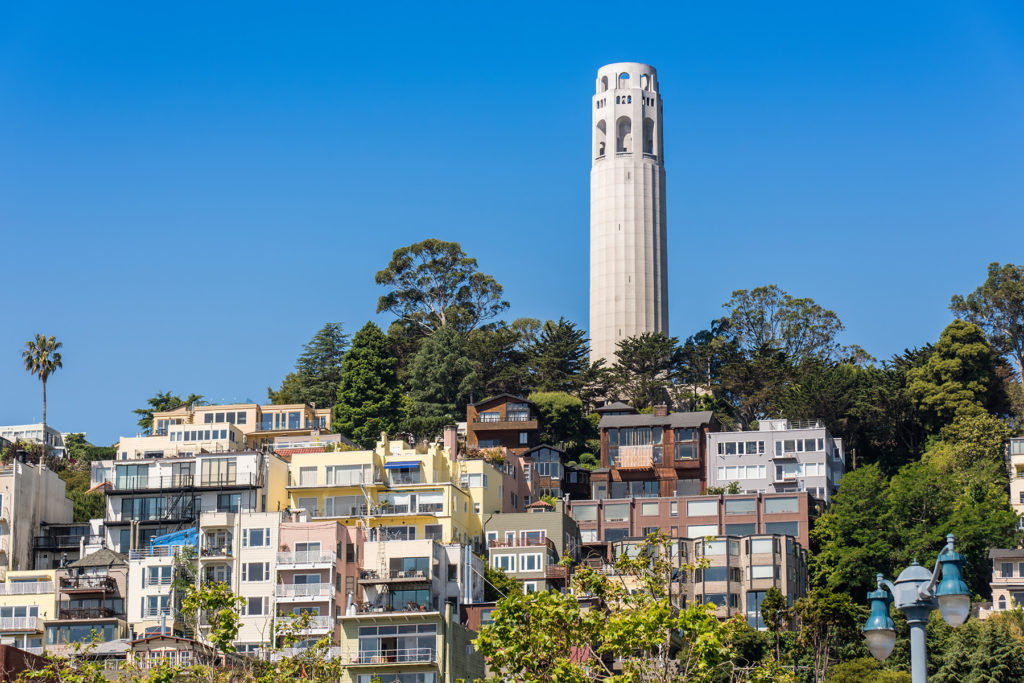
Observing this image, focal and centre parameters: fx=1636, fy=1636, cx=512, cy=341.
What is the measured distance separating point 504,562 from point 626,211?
6270cm

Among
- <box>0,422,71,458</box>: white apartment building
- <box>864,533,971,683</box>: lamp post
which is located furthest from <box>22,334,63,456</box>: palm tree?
<box>864,533,971,683</box>: lamp post

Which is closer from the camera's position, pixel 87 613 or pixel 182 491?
pixel 87 613

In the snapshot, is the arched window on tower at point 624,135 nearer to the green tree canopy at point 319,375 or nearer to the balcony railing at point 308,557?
the green tree canopy at point 319,375

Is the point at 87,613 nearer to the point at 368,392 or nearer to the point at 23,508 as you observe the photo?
the point at 23,508

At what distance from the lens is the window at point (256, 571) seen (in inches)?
2958

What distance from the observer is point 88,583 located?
256ft

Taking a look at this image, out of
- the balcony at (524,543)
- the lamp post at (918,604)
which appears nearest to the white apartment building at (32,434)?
the balcony at (524,543)

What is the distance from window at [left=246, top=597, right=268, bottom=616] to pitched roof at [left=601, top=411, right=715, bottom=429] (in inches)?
1434

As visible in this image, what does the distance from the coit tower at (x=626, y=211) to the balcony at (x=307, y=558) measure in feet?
212

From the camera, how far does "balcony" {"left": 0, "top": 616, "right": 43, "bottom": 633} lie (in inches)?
3004

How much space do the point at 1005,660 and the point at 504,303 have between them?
254ft

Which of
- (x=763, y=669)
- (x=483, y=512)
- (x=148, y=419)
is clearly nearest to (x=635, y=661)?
(x=763, y=669)

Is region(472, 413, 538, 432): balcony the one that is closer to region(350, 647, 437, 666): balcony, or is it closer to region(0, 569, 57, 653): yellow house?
region(0, 569, 57, 653): yellow house

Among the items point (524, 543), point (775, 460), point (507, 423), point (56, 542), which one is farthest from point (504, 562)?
point (507, 423)
